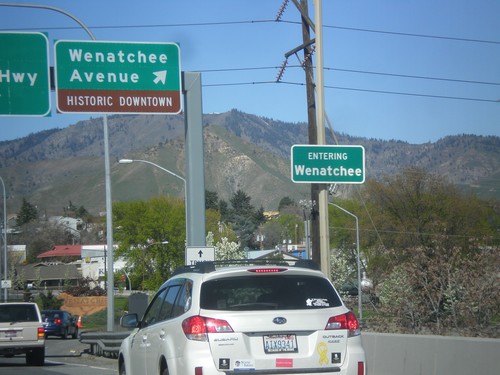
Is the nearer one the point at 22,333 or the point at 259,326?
the point at 259,326

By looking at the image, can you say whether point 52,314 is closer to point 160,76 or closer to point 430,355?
point 160,76

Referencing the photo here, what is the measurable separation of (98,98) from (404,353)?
863cm

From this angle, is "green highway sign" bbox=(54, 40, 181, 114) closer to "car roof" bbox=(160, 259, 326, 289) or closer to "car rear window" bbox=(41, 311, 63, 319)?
"car roof" bbox=(160, 259, 326, 289)

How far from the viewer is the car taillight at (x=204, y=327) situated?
29.3ft

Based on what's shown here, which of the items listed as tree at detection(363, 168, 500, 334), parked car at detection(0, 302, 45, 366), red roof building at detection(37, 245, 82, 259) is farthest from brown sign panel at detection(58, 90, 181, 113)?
red roof building at detection(37, 245, 82, 259)

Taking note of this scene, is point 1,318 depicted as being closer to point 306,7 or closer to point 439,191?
point 306,7

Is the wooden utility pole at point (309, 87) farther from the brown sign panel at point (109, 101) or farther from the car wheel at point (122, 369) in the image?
the car wheel at point (122, 369)

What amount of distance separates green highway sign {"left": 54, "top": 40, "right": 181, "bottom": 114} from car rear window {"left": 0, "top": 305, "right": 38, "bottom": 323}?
9.37 m

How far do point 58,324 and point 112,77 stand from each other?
98.1 ft

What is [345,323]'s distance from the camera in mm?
9312

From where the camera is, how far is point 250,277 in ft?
30.8

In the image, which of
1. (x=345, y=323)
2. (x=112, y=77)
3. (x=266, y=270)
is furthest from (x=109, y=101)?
(x=345, y=323)

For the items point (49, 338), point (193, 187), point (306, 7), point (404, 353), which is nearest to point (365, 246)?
point (49, 338)

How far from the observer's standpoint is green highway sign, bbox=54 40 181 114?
17.7 m
